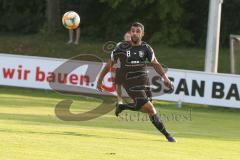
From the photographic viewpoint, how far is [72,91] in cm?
→ 2483

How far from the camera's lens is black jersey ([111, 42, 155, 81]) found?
1448 cm

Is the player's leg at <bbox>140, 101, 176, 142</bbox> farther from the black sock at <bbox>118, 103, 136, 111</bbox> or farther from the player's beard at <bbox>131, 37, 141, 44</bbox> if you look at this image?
the player's beard at <bbox>131, 37, 141, 44</bbox>

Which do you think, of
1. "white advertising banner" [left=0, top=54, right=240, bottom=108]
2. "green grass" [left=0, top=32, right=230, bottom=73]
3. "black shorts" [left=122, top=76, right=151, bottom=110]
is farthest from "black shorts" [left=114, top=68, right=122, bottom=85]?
"green grass" [left=0, top=32, right=230, bottom=73]

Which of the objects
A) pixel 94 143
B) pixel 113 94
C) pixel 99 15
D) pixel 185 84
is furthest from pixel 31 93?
pixel 99 15

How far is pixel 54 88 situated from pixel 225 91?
5.41m

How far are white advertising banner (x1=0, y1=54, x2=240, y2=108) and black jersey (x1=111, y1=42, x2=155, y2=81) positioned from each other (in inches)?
352

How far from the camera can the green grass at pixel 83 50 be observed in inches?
1399

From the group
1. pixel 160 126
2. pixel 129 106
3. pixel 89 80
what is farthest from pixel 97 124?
pixel 89 80

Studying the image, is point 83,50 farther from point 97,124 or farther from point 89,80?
point 97,124

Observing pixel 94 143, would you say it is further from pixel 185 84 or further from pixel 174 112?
pixel 185 84

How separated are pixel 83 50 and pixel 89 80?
13.0 meters

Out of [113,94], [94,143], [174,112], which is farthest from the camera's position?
[113,94]

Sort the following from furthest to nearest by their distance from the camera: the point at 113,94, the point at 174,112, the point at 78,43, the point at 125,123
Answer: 1. the point at 78,43
2. the point at 113,94
3. the point at 174,112
4. the point at 125,123

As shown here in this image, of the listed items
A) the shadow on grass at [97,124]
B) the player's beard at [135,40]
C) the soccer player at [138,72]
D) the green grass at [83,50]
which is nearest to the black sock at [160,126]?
the soccer player at [138,72]
